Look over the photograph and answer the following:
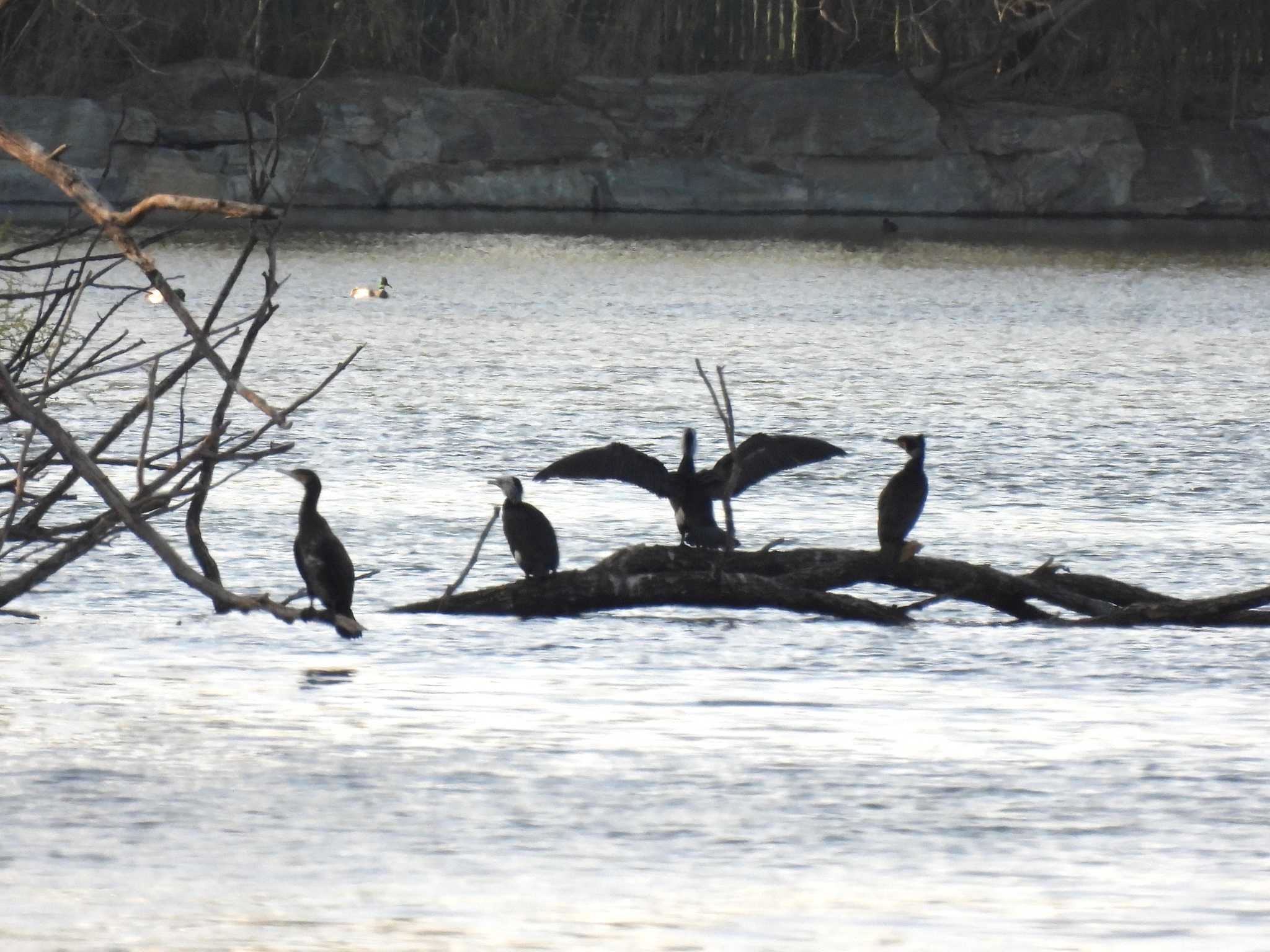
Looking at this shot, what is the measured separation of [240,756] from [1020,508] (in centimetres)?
569

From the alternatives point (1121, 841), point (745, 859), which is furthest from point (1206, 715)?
point (745, 859)

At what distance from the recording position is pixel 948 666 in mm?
7664

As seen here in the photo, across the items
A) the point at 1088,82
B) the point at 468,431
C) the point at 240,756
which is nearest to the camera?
the point at 240,756

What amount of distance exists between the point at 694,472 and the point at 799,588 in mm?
1127

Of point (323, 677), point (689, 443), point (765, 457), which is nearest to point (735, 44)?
point (689, 443)

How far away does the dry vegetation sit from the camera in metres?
35.1

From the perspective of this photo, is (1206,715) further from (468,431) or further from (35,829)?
(468,431)

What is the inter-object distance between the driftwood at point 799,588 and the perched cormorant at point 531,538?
1.59ft

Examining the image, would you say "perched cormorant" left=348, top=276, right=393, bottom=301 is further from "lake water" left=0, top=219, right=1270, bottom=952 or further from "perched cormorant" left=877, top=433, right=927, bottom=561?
"perched cormorant" left=877, top=433, right=927, bottom=561

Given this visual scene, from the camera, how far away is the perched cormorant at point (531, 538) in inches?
329

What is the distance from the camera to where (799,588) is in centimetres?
764

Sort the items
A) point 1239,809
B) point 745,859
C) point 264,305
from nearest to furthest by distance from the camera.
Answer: point 264,305
point 745,859
point 1239,809

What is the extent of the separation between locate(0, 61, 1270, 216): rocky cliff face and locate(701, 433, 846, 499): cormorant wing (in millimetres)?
27280

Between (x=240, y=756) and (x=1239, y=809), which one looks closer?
(x=1239, y=809)
